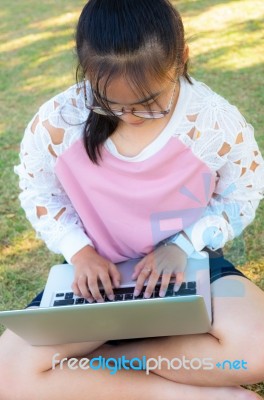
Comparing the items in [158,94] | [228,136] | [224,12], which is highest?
[158,94]

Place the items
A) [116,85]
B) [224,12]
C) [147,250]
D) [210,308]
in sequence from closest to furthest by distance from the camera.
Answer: [116,85]
[210,308]
[147,250]
[224,12]

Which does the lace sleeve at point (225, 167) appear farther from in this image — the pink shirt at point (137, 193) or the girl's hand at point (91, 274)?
the girl's hand at point (91, 274)

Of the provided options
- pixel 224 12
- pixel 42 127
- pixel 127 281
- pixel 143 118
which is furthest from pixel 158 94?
pixel 224 12

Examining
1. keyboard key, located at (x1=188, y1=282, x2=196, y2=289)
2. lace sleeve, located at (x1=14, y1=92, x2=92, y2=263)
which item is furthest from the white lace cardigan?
keyboard key, located at (x1=188, y1=282, x2=196, y2=289)

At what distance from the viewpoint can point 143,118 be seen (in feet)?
4.20

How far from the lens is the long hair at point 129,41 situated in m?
1.16

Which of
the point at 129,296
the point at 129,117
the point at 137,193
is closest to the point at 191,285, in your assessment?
the point at 129,296

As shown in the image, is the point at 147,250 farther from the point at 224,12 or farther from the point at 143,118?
the point at 224,12

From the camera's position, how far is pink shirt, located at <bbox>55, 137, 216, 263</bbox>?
1382 millimetres

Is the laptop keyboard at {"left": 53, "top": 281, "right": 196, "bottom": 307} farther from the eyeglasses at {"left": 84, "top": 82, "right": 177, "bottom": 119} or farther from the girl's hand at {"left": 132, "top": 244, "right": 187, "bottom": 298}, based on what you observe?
the eyeglasses at {"left": 84, "top": 82, "right": 177, "bottom": 119}

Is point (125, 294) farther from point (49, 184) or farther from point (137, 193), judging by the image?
point (49, 184)

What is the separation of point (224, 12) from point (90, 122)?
2.95 meters

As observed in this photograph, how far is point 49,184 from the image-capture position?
149 centimetres

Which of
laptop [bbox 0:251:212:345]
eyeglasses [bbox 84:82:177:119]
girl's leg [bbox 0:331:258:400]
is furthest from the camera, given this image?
girl's leg [bbox 0:331:258:400]
